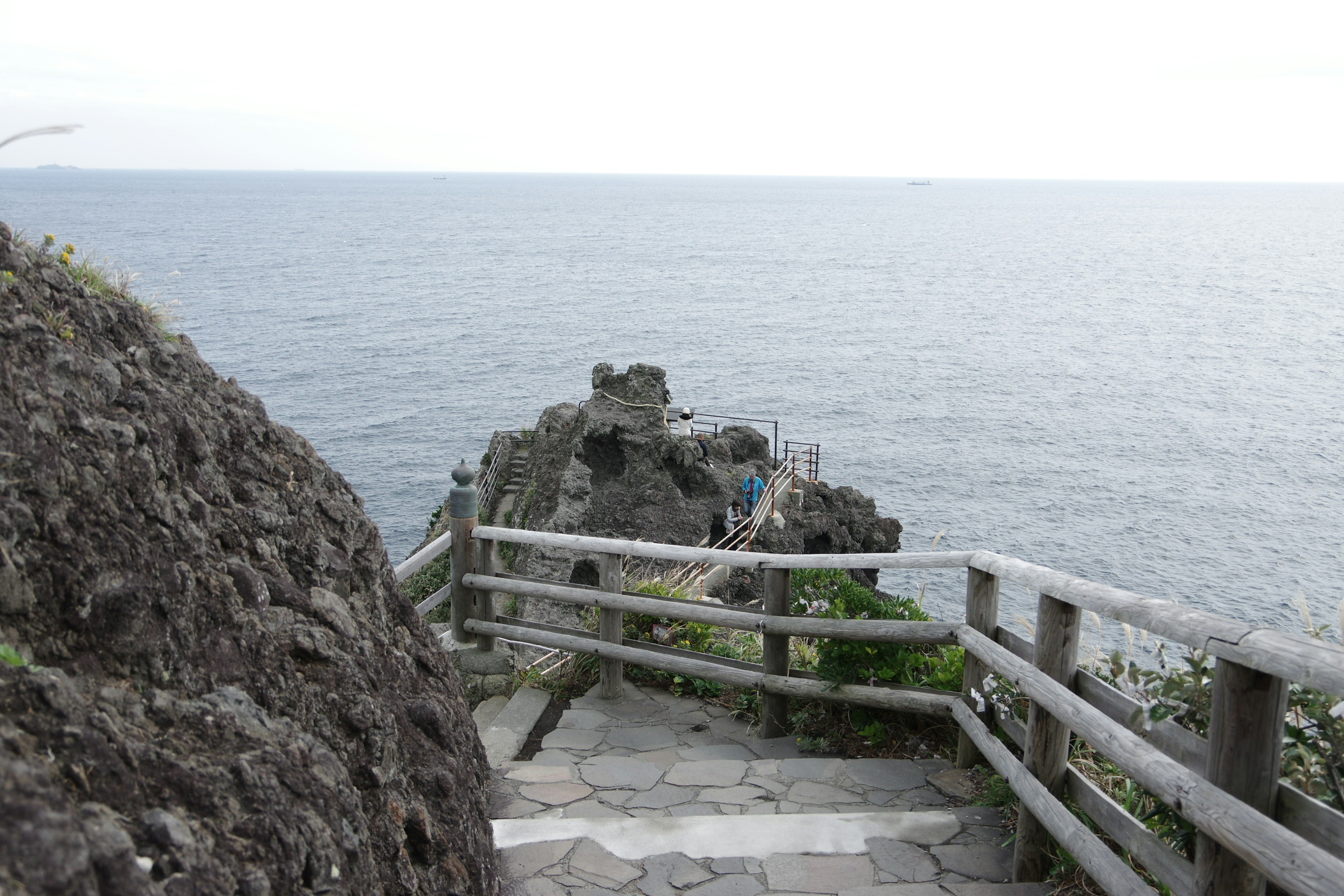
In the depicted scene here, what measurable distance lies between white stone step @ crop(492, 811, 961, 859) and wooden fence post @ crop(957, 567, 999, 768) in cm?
67

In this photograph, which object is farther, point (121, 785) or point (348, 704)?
point (348, 704)

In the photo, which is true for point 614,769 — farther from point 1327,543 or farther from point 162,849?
point 1327,543

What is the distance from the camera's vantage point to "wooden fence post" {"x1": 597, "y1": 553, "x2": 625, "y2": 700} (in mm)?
6438

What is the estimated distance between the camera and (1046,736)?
4.04m

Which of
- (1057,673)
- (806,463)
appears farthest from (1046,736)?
(806,463)

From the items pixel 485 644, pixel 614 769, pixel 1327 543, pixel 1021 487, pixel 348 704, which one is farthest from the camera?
pixel 1021 487

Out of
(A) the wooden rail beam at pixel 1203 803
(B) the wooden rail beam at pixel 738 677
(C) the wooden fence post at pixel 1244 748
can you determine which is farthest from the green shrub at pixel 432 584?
(C) the wooden fence post at pixel 1244 748

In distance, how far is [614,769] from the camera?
5387 millimetres

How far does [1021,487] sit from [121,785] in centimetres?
4321

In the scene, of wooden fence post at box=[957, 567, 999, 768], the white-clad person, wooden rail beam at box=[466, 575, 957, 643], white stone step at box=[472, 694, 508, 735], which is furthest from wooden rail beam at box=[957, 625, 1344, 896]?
the white-clad person

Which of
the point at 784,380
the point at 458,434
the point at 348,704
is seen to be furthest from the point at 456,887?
the point at 784,380

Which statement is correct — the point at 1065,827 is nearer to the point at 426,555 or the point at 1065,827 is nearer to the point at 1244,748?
the point at 1244,748

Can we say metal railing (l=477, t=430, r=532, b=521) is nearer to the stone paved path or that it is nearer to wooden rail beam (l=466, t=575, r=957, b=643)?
wooden rail beam (l=466, t=575, r=957, b=643)

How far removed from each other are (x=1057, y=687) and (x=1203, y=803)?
1.02 meters
